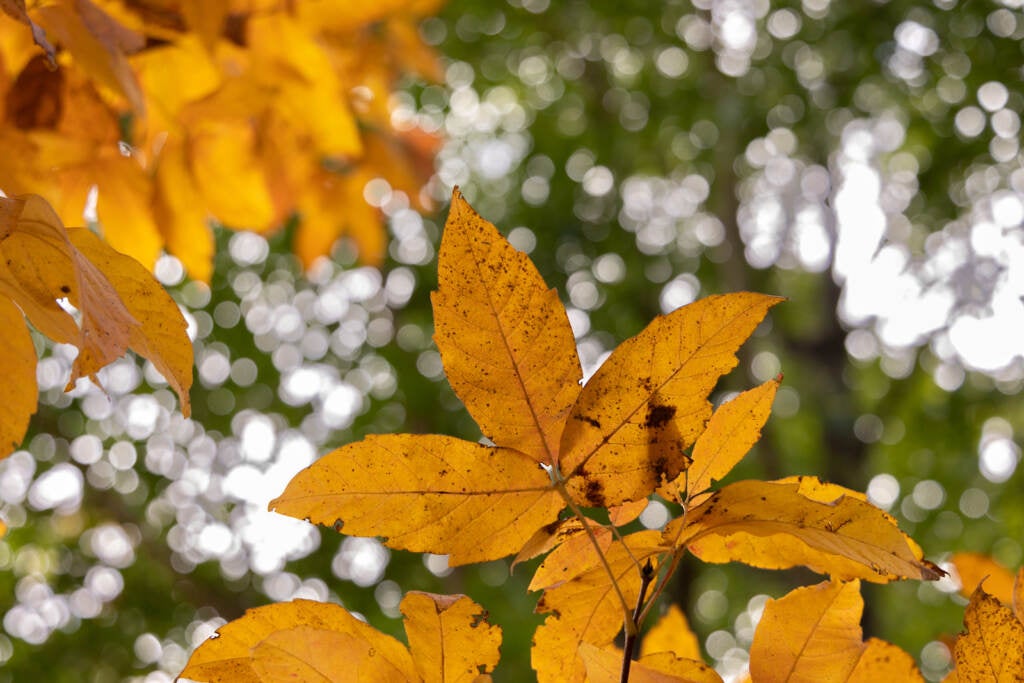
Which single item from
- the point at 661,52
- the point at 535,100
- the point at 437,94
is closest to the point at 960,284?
the point at 661,52

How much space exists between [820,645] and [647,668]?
0.24 ft

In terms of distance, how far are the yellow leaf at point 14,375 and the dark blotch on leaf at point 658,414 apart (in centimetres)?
23

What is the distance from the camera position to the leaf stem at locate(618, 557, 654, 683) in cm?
27

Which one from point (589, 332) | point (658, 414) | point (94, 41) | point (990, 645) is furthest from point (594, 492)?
point (589, 332)

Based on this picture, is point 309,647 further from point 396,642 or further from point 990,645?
point 990,645

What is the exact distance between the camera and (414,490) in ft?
0.94

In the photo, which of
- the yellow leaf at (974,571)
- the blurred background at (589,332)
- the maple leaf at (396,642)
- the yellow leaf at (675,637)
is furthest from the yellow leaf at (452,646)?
the blurred background at (589,332)


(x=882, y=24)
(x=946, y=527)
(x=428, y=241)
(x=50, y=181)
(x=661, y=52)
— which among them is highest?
(x=50, y=181)

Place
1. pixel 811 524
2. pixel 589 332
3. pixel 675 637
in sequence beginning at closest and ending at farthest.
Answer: pixel 811 524
pixel 675 637
pixel 589 332

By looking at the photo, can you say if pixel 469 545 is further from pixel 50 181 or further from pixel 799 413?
pixel 799 413

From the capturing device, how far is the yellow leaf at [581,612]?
0.31 metres

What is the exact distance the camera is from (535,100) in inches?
108

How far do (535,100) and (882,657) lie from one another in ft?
8.53

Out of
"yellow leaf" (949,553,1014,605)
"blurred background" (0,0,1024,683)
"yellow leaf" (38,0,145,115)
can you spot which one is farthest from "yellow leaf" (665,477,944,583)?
"blurred background" (0,0,1024,683)
